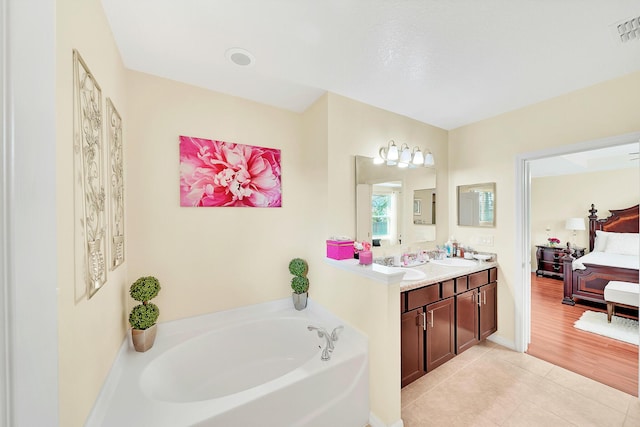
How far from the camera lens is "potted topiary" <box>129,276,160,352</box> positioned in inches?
68.9

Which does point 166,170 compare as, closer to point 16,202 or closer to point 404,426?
point 16,202

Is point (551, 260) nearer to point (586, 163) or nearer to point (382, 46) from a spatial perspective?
point (586, 163)

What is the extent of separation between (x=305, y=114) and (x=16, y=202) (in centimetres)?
241

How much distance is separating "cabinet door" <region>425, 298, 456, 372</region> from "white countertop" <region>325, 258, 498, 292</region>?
0.23 m

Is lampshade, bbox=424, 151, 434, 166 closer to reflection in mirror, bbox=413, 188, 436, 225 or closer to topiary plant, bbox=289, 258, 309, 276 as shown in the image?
reflection in mirror, bbox=413, 188, 436, 225

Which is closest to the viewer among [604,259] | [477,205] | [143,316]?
[143,316]

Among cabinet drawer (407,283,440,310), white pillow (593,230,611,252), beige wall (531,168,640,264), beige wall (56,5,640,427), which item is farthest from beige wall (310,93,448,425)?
beige wall (531,168,640,264)

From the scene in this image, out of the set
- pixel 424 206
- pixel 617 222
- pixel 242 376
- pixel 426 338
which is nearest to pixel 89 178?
pixel 242 376

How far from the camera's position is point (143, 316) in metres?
1.76

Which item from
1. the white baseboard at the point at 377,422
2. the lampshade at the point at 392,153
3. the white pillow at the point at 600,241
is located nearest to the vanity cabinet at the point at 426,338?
the white baseboard at the point at 377,422

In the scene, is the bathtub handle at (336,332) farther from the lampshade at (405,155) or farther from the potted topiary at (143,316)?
the lampshade at (405,155)

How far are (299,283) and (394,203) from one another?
1.29 meters

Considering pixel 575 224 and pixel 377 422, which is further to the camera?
pixel 575 224

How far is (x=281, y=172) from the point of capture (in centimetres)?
250
